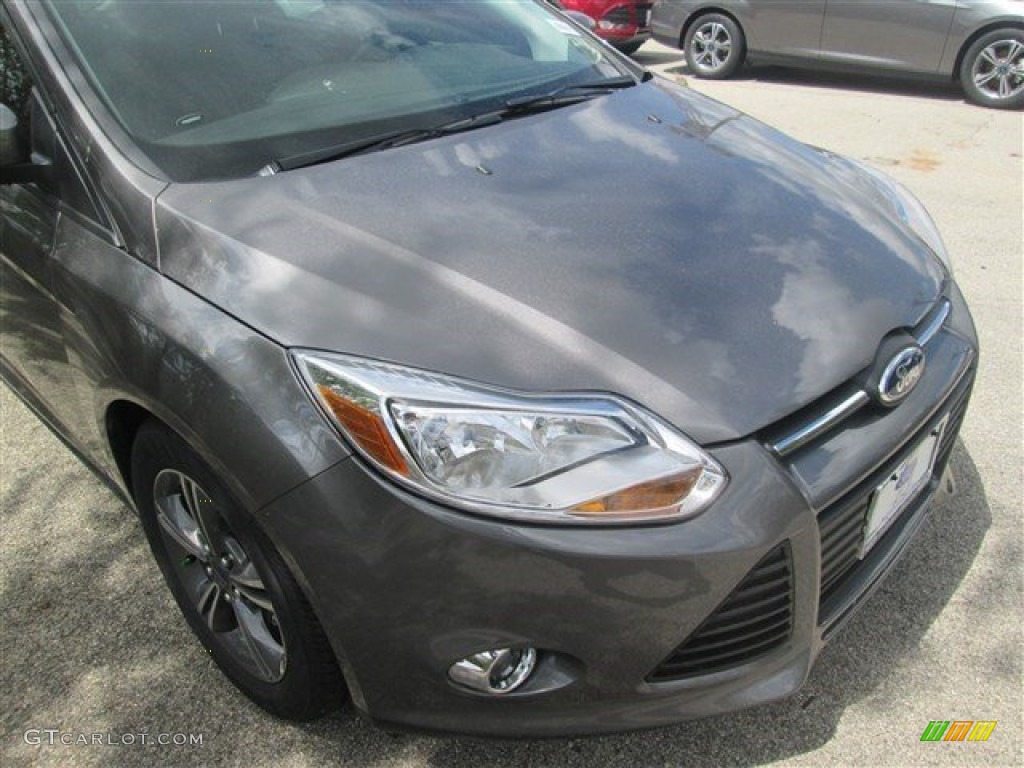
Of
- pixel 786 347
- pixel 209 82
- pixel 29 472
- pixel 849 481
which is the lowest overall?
pixel 29 472

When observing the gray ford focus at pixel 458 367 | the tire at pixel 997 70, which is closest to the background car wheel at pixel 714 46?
the tire at pixel 997 70

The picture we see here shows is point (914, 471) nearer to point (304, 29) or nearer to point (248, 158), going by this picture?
point (248, 158)

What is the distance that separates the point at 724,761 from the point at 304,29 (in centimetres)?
218

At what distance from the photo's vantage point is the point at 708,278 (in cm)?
184

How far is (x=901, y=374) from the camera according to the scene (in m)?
1.83

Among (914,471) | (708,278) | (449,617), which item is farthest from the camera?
(914,471)

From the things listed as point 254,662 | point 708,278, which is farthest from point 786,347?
point 254,662

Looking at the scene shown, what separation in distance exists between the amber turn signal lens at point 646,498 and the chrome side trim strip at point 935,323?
796 millimetres

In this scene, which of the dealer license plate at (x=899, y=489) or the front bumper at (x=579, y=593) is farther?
the dealer license plate at (x=899, y=489)

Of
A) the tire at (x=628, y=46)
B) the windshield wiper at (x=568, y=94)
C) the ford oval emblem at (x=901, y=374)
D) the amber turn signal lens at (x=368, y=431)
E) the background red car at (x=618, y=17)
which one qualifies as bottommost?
the tire at (x=628, y=46)

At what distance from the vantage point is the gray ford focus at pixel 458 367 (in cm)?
154

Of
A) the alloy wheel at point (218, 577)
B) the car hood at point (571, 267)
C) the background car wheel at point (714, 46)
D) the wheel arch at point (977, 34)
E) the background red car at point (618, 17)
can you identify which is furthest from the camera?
the background red car at point (618, 17)

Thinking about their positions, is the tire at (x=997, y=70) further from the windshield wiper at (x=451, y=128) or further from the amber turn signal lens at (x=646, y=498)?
the amber turn signal lens at (x=646, y=498)

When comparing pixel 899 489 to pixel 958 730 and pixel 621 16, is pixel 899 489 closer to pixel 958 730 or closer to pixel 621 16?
pixel 958 730
